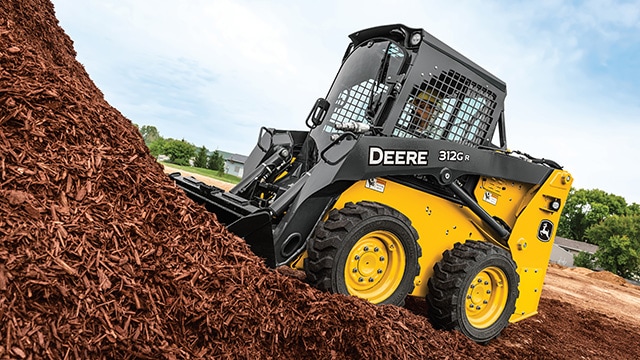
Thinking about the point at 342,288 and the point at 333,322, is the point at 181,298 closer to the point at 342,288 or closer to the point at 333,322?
the point at 333,322

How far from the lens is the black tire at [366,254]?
4086 mm

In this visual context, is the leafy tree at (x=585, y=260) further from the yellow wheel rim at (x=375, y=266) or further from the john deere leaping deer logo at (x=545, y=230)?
the yellow wheel rim at (x=375, y=266)

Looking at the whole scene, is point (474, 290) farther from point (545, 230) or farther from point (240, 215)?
point (240, 215)

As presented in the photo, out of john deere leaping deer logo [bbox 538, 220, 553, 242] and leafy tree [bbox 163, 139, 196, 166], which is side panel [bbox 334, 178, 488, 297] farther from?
leafy tree [bbox 163, 139, 196, 166]

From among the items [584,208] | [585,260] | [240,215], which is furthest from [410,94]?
[584,208]

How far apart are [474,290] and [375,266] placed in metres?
1.35

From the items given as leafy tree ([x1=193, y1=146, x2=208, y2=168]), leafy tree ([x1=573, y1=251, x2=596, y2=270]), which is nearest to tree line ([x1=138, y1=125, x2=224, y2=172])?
leafy tree ([x1=193, y1=146, x2=208, y2=168])

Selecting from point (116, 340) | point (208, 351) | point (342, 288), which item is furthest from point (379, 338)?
point (116, 340)

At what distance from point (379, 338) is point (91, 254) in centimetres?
198

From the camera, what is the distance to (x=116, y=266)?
8.95 ft

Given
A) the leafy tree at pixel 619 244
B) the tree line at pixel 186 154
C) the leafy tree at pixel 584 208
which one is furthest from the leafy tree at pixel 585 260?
the tree line at pixel 186 154

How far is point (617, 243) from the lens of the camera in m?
43.7

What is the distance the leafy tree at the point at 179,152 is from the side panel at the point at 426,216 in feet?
147

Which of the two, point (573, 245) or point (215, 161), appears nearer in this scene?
point (215, 161)
